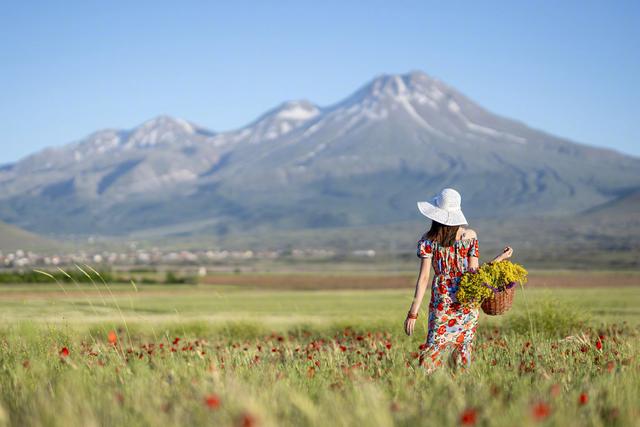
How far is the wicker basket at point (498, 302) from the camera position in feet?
30.3

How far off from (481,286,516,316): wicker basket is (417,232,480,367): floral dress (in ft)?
0.88

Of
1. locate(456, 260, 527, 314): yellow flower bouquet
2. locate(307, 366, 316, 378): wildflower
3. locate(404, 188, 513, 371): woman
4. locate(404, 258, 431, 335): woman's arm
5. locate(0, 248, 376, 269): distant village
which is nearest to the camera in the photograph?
locate(307, 366, 316, 378): wildflower

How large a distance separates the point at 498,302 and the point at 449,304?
511 mm

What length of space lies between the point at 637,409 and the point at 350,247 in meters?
177

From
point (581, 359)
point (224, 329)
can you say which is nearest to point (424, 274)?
point (581, 359)

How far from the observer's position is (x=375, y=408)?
245 inches

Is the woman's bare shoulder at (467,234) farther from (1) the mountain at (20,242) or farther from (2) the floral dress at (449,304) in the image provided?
(1) the mountain at (20,242)

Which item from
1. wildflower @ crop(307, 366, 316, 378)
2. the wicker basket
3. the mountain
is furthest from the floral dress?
the mountain

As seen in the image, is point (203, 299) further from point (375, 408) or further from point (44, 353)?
point (375, 408)

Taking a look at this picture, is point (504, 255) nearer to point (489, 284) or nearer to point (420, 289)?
point (489, 284)

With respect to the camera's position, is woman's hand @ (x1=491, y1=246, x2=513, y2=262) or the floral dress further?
→ the floral dress

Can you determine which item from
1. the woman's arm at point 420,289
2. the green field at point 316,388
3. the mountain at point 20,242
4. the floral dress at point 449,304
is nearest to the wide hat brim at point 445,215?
the floral dress at point 449,304

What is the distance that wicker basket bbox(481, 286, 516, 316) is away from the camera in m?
9.23

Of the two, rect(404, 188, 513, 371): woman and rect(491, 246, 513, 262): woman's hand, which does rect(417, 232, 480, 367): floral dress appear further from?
rect(491, 246, 513, 262): woman's hand
